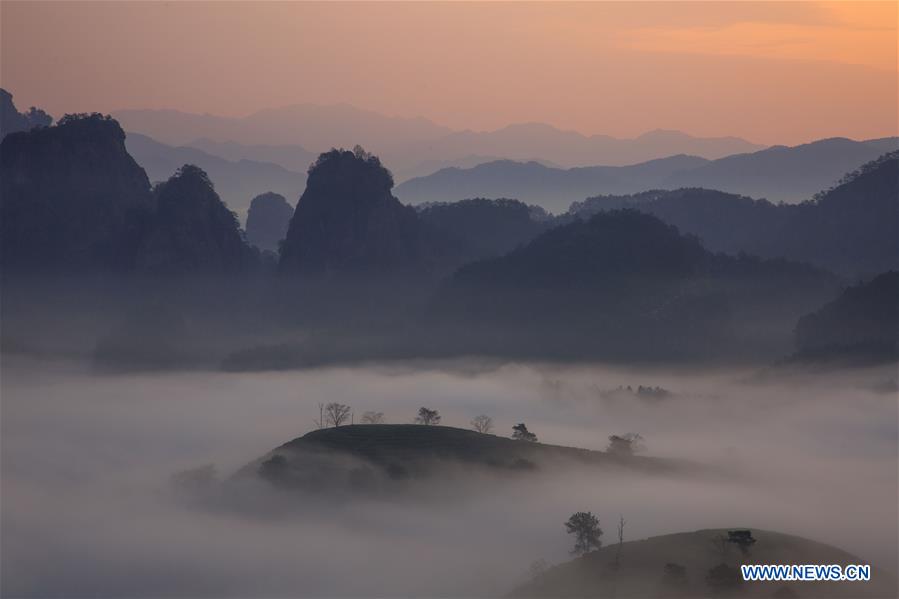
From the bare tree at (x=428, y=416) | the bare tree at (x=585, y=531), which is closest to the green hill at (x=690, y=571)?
the bare tree at (x=585, y=531)

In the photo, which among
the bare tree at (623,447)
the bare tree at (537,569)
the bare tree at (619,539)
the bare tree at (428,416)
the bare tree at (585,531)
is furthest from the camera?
the bare tree at (428,416)

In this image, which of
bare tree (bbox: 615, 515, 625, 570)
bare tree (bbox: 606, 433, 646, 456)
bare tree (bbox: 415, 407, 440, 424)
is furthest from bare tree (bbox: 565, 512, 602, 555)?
bare tree (bbox: 415, 407, 440, 424)

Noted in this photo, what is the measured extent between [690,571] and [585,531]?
2068cm

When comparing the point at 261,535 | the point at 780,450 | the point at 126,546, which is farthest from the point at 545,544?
the point at 780,450

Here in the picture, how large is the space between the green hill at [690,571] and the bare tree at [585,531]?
7810 mm

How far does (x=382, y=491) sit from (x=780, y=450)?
7667 centimetres

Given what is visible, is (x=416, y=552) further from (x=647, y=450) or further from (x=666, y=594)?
(x=647, y=450)

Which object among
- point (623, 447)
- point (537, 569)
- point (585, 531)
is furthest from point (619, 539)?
point (623, 447)

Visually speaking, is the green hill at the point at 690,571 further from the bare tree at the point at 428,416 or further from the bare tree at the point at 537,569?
the bare tree at the point at 428,416

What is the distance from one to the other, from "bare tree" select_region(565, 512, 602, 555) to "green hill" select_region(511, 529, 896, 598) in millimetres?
7810

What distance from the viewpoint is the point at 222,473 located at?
172125mm

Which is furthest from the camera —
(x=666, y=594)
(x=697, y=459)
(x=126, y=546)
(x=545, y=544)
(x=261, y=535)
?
(x=697, y=459)

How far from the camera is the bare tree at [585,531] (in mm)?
129750

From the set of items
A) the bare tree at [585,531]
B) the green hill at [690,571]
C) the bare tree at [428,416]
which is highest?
the bare tree at [428,416]
